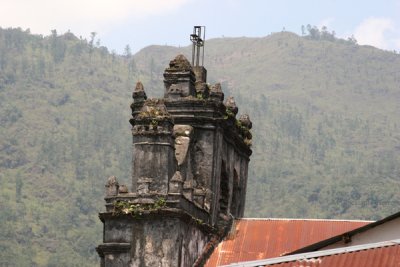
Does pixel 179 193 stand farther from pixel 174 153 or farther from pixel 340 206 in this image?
pixel 340 206

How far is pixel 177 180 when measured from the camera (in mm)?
30016

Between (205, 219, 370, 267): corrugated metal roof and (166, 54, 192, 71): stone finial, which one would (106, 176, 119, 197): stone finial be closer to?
(205, 219, 370, 267): corrugated metal roof

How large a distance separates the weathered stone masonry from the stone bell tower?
21 millimetres

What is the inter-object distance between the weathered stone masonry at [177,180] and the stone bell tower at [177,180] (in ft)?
0.07

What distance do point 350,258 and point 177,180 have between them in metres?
10.0

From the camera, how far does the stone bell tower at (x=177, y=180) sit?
29984mm

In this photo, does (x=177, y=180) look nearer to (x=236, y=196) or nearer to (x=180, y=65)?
(x=180, y=65)

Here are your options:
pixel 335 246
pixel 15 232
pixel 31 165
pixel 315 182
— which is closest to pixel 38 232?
pixel 15 232

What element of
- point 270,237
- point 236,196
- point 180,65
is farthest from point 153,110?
point 236,196

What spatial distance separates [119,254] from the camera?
99.4ft

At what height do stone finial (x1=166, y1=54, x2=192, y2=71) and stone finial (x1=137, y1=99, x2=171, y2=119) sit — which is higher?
stone finial (x1=166, y1=54, x2=192, y2=71)

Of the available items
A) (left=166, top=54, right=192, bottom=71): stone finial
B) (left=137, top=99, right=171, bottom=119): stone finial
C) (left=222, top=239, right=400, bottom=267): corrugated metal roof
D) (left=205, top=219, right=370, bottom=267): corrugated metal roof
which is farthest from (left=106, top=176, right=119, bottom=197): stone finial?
(left=222, top=239, right=400, bottom=267): corrugated metal roof

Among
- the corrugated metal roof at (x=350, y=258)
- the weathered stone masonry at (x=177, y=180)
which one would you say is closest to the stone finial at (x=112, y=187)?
the weathered stone masonry at (x=177, y=180)

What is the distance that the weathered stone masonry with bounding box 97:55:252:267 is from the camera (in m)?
30.0
